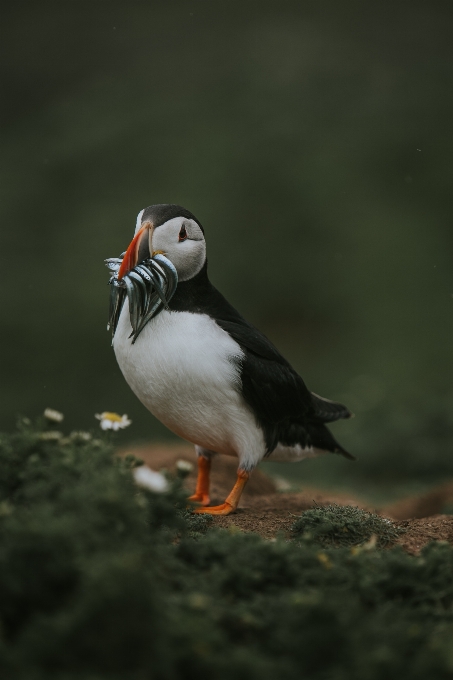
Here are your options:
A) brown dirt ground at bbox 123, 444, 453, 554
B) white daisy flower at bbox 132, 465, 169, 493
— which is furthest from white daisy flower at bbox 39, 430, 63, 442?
brown dirt ground at bbox 123, 444, 453, 554

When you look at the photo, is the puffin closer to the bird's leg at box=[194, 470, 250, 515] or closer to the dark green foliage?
the bird's leg at box=[194, 470, 250, 515]

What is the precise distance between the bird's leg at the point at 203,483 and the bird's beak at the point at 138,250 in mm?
1622

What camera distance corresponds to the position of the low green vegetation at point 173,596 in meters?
2.39

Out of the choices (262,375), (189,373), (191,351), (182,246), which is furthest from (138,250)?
(262,375)

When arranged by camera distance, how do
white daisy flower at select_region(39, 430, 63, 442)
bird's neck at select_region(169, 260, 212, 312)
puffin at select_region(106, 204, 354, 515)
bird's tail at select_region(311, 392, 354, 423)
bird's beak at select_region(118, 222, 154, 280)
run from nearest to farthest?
white daisy flower at select_region(39, 430, 63, 442)
bird's beak at select_region(118, 222, 154, 280)
puffin at select_region(106, 204, 354, 515)
bird's neck at select_region(169, 260, 212, 312)
bird's tail at select_region(311, 392, 354, 423)

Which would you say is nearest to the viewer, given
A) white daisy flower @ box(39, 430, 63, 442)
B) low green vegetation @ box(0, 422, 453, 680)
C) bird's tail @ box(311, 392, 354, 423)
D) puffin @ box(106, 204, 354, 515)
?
low green vegetation @ box(0, 422, 453, 680)

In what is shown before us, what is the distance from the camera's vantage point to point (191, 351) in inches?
182

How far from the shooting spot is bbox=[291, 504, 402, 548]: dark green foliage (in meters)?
4.07

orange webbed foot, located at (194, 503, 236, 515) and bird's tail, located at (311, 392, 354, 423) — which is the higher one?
bird's tail, located at (311, 392, 354, 423)

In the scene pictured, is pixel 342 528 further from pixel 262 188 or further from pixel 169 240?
pixel 262 188

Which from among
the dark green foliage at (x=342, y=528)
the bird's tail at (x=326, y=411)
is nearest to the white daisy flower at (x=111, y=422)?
the dark green foliage at (x=342, y=528)

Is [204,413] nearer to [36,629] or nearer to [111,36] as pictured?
[36,629]

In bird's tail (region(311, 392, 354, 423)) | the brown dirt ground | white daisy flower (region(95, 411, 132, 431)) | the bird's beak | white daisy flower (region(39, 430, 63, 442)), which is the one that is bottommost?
the brown dirt ground

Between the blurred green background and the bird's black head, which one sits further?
the blurred green background
